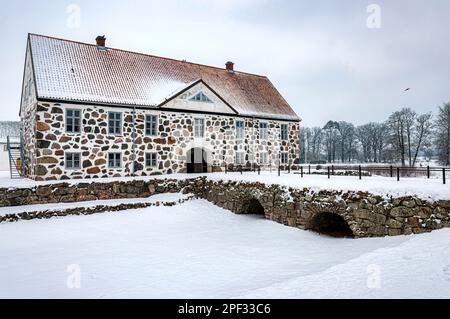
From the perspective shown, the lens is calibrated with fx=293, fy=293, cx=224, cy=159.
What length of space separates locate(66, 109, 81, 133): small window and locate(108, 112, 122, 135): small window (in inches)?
74.3

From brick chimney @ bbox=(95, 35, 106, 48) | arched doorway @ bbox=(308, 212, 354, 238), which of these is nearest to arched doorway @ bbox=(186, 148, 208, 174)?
brick chimney @ bbox=(95, 35, 106, 48)

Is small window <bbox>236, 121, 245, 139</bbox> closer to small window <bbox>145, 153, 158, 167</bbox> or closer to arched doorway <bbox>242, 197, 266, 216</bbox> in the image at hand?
small window <bbox>145, 153, 158, 167</bbox>

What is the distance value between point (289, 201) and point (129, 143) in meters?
12.1

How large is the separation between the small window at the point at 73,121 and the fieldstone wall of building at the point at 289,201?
146 inches

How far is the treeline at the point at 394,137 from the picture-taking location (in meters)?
41.7

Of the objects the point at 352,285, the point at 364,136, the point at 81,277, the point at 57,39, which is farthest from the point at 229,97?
the point at 364,136

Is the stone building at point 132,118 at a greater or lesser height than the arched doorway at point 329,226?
greater

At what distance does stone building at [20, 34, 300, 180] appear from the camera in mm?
18234

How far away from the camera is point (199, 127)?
23.2 m

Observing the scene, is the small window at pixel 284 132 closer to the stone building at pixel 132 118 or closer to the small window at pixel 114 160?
the stone building at pixel 132 118

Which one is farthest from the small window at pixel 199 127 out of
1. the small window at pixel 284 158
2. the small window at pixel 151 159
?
the small window at pixel 284 158

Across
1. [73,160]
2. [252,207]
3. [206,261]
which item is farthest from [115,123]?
[206,261]

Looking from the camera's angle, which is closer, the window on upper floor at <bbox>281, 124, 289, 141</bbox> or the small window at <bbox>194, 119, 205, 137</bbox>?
the small window at <bbox>194, 119, 205, 137</bbox>
